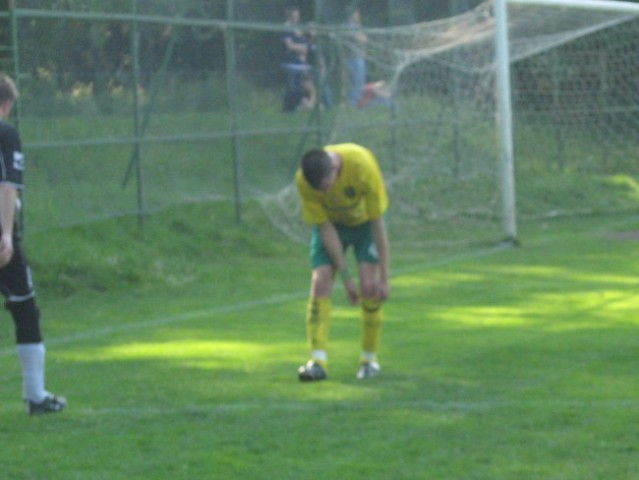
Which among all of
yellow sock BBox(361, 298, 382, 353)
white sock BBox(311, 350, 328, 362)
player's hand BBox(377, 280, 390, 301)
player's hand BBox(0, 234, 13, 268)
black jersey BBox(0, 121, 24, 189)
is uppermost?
black jersey BBox(0, 121, 24, 189)

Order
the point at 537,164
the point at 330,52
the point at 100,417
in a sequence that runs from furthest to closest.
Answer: the point at 537,164 < the point at 330,52 < the point at 100,417

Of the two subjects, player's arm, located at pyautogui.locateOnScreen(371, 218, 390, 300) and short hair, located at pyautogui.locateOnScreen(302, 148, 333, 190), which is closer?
short hair, located at pyautogui.locateOnScreen(302, 148, 333, 190)

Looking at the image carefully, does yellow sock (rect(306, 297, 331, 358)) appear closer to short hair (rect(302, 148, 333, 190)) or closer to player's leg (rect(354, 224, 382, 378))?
player's leg (rect(354, 224, 382, 378))

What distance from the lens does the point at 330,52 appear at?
20.7 meters

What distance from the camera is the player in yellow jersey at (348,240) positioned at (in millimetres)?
9625

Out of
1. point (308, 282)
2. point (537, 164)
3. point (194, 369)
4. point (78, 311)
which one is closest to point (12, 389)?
point (194, 369)

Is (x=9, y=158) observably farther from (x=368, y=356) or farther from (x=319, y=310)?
(x=368, y=356)

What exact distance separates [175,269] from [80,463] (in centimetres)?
879

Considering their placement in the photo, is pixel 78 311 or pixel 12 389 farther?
pixel 78 311

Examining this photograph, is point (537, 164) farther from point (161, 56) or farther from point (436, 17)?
point (161, 56)

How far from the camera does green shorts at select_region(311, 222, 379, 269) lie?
991 centimetres

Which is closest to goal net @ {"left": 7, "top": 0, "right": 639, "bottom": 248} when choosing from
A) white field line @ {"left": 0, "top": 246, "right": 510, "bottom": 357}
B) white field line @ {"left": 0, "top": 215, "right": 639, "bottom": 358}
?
white field line @ {"left": 0, "top": 215, "right": 639, "bottom": 358}

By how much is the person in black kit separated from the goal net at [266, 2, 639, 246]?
10.3 meters

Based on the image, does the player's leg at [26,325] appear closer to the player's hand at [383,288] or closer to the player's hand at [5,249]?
the player's hand at [5,249]
